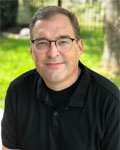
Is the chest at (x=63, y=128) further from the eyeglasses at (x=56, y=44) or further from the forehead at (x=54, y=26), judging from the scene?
the forehead at (x=54, y=26)

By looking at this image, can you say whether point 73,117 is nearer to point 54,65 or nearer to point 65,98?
point 65,98

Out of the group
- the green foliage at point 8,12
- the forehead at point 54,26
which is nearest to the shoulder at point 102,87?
the forehead at point 54,26

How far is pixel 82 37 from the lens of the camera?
7.28 m

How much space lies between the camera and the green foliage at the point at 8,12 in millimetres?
8561

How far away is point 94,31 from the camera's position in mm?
8078

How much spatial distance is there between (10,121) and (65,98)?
48 centimetres

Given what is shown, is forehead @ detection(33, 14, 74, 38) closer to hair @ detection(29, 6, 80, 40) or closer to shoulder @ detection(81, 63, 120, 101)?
hair @ detection(29, 6, 80, 40)

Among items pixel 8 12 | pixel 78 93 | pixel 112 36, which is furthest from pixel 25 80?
pixel 8 12

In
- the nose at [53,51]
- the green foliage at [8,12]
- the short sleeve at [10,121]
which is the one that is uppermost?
the green foliage at [8,12]

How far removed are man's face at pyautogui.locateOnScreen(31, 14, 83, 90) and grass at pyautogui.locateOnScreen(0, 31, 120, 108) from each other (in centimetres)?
229

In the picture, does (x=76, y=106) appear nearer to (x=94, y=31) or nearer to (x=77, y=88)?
(x=77, y=88)

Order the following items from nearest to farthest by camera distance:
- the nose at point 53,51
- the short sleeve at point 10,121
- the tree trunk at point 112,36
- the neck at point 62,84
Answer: the nose at point 53,51, the neck at point 62,84, the short sleeve at point 10,121, the tree trunk at point 112,36

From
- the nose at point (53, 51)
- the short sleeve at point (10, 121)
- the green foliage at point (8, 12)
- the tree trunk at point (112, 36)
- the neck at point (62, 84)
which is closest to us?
the nose at point (53, 51)

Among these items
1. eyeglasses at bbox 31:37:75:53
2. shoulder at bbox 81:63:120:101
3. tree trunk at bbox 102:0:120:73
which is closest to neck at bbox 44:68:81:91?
shoulder at bbox 81:63:120:101
